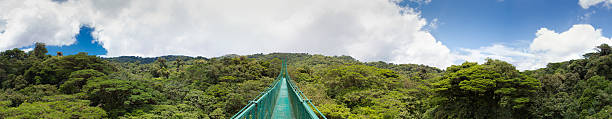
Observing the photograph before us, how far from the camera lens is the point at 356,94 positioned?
19234mm

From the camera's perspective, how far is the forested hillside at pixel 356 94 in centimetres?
1416

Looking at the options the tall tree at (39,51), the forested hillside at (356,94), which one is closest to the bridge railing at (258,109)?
the forested hillside at (356,94)

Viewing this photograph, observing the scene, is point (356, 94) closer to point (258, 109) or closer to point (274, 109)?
point (274, 109)

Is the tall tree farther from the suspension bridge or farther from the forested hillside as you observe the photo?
the suspension bridge

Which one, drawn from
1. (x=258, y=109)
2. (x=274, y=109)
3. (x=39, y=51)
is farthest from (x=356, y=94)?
(x=39, y=51)

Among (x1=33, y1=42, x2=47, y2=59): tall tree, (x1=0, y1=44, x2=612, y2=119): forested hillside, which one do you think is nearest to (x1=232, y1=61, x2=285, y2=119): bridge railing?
(x1=0, y1=44, x2=612, y2=119): forested hillside

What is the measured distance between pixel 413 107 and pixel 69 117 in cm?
1937

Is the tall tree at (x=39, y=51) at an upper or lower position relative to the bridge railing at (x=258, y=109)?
upper

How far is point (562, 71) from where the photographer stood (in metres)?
21.9

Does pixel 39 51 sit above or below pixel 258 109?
above

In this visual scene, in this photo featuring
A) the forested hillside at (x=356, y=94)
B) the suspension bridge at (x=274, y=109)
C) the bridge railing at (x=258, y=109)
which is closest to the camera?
the bridge railing at (x=258, y=109)

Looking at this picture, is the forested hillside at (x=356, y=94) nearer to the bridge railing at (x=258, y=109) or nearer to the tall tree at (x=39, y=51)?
the tall tree at (x=39, y=51)

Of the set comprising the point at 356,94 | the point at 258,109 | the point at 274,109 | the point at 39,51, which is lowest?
the point at 356,94

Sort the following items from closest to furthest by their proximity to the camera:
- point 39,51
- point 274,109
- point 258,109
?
→ 1. point 258,109
2. point 274,109
3. point 39,51
